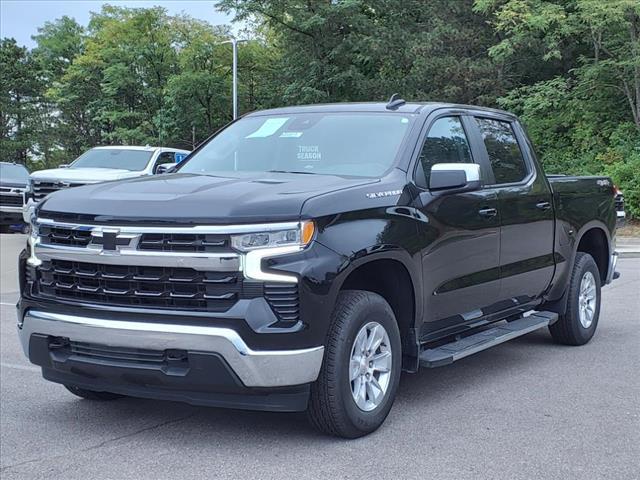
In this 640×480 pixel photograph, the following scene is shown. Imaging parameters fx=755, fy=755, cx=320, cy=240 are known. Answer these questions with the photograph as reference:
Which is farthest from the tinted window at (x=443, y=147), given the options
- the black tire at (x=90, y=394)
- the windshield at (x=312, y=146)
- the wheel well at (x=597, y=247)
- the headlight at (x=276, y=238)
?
the black tire at (x=90, y=394)

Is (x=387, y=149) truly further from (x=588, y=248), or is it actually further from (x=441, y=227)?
(x=588, y=248)

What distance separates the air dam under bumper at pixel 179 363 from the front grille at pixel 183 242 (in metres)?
0.38

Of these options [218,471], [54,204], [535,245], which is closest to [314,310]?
[218,471]

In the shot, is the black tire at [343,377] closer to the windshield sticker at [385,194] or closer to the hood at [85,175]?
the windshield sticker at [385,194]

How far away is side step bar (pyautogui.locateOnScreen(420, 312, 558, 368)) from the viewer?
4.70 m

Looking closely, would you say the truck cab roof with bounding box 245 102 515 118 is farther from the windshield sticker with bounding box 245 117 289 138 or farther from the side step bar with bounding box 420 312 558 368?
the side step bar with bounding box 420 312 558 368

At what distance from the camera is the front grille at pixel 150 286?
3738 millimetres

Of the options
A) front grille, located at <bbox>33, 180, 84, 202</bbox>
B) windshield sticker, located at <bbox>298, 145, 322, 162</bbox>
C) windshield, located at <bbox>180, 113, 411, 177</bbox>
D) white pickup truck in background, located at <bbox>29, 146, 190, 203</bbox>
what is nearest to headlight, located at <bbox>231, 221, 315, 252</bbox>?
windshield, located at <bbox>180, 113, 411, 177</bbox>

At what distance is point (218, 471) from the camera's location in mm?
3758

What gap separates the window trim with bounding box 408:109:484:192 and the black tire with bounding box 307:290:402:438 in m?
0.90

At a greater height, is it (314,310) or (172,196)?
(172,196)

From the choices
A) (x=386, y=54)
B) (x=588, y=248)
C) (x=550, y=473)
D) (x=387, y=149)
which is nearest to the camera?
(x=550, y=473)

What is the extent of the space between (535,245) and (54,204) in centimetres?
360

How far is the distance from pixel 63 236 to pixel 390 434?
7.02 feet
